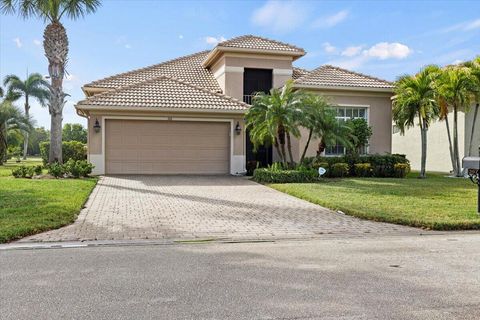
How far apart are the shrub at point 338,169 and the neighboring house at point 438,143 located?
752 centimetres

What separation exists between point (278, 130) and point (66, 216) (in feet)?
32.6

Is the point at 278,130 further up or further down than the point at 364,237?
further up

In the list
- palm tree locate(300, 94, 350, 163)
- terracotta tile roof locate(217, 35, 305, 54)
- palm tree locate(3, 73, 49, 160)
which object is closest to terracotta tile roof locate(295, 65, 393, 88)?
terracotta tile roof locate(217, 35, 305, 54)

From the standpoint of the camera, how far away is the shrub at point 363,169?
1911 centimetres

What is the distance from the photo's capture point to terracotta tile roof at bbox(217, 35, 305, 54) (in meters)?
21.4

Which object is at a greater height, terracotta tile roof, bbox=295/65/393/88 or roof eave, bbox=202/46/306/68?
roof eave, bbox=202/46/306/68

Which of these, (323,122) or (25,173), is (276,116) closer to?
(323,122)

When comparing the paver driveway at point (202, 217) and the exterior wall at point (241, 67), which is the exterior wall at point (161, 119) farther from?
the paver driveway at point (202, 217)

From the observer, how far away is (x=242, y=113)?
1941 centimetres

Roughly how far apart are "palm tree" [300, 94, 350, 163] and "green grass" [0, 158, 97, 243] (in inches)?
334

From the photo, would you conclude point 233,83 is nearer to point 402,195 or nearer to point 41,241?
point 402,195

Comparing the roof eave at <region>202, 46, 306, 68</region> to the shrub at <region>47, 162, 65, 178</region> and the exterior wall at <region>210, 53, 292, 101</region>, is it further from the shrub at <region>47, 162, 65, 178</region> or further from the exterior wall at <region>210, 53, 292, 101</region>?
the shrub at <region>47, 162, 65, 178</region>

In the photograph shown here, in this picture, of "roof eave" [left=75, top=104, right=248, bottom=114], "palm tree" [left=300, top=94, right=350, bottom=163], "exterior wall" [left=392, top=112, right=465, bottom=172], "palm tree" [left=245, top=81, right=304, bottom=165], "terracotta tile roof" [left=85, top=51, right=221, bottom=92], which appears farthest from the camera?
"terracotta tile roof" [left=85, top=51, right=221, bottom=92]

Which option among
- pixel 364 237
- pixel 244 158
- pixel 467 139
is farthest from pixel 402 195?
pixel 467 139
